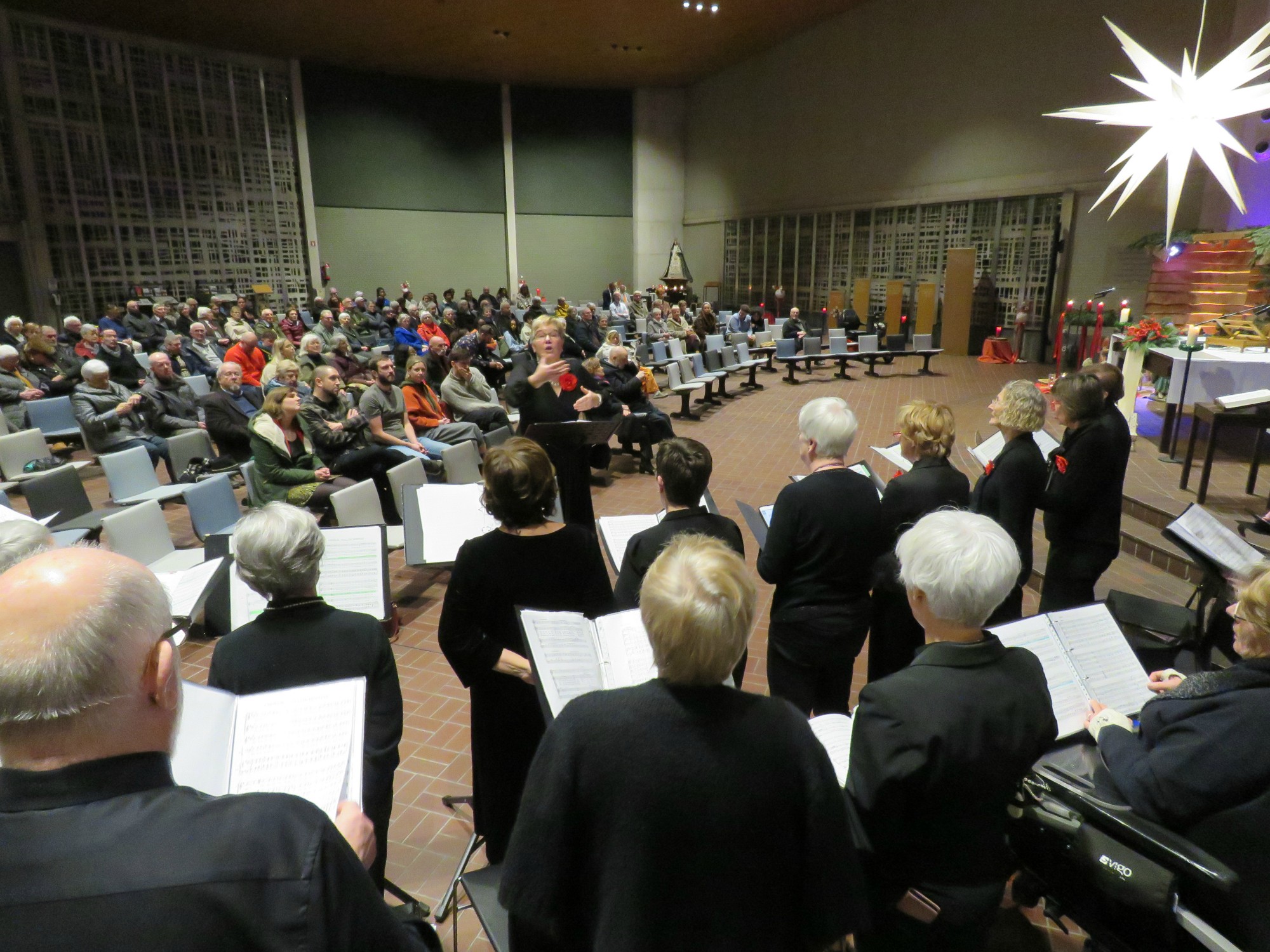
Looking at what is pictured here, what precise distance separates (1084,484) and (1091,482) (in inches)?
1.2

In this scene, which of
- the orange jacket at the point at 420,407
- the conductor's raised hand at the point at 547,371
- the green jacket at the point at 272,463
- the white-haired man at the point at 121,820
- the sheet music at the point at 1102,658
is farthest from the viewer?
the orange jacket at the point at 420,407

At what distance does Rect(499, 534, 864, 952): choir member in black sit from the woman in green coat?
4.20 m

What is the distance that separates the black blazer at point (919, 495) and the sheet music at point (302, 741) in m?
2.07

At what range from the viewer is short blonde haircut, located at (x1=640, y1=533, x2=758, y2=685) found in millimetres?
1302

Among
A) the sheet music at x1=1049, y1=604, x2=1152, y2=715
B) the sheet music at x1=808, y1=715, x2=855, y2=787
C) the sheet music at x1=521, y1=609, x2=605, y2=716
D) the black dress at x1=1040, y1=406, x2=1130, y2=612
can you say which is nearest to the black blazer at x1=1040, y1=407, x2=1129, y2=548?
the black dress at x1=1040, y1=406, x2=1130, y2=612

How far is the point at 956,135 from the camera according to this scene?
16.5 meters

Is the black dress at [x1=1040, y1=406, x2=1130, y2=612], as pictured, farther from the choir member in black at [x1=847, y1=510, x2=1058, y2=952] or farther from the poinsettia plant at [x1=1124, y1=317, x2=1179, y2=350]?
the poinsettia plant at [x1=1124, y1=317, x2=1179, y2=350]

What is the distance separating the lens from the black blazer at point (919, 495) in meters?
2.97

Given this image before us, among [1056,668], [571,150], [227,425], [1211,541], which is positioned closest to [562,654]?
[1056,668]

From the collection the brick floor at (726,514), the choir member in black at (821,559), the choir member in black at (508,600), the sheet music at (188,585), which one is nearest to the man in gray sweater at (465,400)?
the brick floor at (726,514)

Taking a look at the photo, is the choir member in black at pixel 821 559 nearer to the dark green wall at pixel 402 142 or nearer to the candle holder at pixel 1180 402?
the candle holder at pixel 1180 402

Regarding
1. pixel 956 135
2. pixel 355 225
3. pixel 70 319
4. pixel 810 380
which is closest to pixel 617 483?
pixel 810 380

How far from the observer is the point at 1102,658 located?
2330mm

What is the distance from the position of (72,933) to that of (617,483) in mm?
6800
